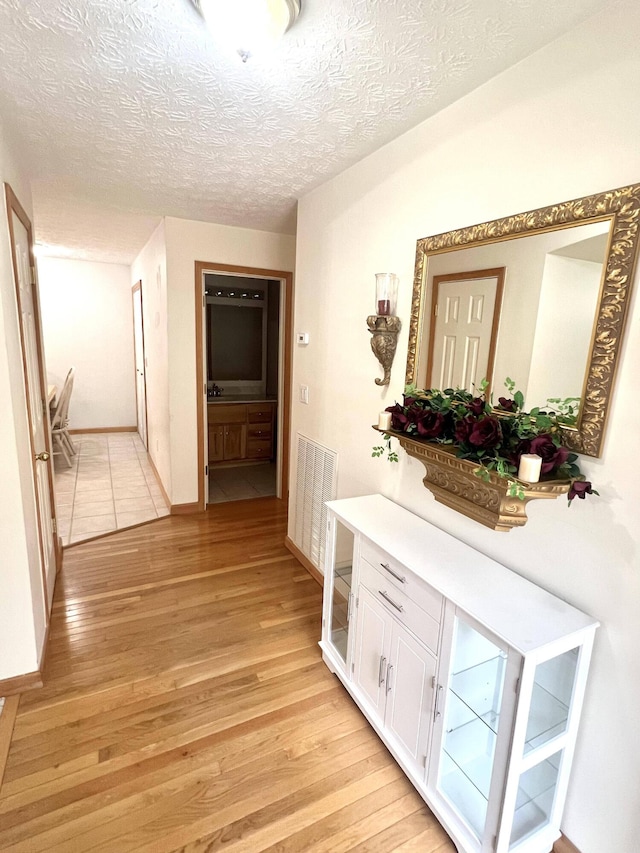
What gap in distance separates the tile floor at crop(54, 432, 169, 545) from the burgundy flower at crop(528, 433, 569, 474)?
334 cm

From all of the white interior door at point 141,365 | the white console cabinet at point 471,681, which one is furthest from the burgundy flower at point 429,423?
the white interior door at point 141,365

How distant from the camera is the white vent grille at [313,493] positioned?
8.84 ft

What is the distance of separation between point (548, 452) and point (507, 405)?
263 mm

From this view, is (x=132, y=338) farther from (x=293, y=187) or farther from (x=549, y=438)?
(x=549, y=438)

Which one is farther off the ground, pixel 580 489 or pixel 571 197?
pixel 571 197

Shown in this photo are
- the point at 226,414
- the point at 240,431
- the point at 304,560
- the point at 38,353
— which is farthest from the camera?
the point at 240,431

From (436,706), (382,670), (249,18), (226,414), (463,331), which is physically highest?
(249,18)

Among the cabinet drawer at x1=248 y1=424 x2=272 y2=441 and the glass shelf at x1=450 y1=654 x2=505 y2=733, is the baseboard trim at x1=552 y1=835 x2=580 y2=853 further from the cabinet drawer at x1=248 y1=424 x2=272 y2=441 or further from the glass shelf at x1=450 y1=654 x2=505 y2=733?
the cabinet drawer at x1=248 y1=424 x2=272 y2=441

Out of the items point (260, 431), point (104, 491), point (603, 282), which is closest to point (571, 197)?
point (603, 282)

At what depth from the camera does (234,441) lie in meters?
5.11

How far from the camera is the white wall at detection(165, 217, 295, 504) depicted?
11.4 feet

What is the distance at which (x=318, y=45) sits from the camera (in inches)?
51.6

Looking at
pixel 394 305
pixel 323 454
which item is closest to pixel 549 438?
pixel 394 305

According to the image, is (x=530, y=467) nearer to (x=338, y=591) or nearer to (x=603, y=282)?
(x=603, y=282)
